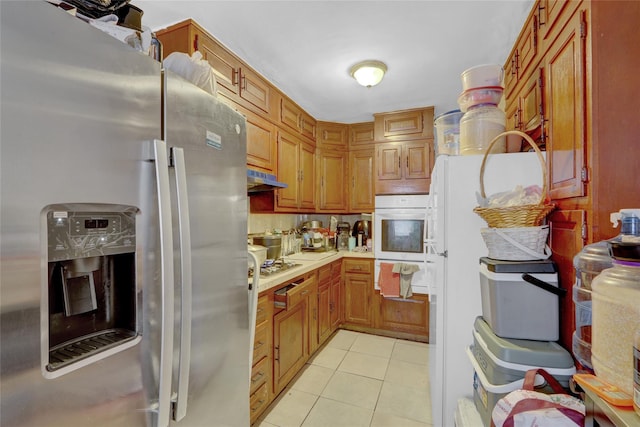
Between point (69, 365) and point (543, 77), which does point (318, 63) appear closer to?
point (543, 77)

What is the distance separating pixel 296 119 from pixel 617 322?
2.66 metres

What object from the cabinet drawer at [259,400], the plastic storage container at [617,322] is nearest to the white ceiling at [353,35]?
the plastic storage container at [617,322]

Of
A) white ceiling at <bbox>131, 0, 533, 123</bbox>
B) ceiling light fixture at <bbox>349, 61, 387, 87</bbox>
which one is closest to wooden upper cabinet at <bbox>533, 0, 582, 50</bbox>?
white ceiling at <bbox>131, 0, 533, 123</bbox>

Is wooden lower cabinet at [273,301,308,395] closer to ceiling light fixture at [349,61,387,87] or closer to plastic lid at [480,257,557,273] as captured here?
plastic lid at [480,257,557,273]

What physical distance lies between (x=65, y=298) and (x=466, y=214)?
1.54 meters

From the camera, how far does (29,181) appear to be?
0.51m

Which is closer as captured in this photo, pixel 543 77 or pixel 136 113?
pixel 136 113

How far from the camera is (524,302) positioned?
1076mm

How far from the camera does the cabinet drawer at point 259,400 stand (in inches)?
63.4

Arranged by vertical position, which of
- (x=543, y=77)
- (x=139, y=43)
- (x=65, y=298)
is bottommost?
(x=65, y=298)

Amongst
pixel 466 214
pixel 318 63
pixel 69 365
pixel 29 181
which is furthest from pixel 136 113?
pixel 318 63

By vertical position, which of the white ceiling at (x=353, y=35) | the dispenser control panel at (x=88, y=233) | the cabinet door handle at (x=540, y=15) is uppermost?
the white ceiling at (x=353, y=35)

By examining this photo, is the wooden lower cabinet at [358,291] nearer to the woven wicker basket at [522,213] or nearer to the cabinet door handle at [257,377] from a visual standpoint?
the cabinet door handle at [257,377]

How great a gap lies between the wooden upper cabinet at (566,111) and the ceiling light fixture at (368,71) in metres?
1.07
